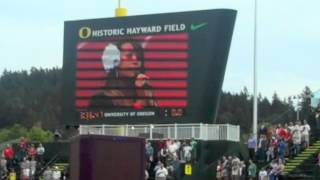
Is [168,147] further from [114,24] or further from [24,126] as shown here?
[24,126]

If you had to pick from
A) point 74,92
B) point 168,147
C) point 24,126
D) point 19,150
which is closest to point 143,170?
point 168,147

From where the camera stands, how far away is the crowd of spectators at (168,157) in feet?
113

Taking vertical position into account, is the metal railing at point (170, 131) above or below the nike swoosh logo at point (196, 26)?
below

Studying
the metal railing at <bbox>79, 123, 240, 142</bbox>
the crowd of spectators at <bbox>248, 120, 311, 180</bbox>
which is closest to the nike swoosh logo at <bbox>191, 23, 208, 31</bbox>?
the metal railing at <bbox>79, 123, 240, 142</bbox>

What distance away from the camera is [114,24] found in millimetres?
37781

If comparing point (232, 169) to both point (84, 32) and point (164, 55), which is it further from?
point (84, 32)

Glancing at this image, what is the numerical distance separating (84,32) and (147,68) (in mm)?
3767

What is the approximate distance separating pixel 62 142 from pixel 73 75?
5.27 meters

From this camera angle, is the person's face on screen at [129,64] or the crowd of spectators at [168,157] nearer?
the crowd of spectators at [168,157]

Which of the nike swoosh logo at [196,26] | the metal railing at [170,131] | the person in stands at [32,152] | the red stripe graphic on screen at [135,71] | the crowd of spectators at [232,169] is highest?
the nike swoosh logo at [196,26]

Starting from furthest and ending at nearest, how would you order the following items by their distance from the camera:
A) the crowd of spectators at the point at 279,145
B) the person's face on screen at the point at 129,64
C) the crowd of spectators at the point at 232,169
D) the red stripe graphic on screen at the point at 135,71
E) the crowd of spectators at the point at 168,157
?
the person's face on screen at the point at 129,64 → the red stripe graphic on screen at the point at 135,71 → the crowd of spectators at the point at 168,157 → the crowd of spectators at the point at 279,145 → the crowd of spectators at the point at 232,169

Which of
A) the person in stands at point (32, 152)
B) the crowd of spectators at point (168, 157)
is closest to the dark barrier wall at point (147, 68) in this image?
the crowd of spectators at point (168, 157)

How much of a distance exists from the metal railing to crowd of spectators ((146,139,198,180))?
391mm

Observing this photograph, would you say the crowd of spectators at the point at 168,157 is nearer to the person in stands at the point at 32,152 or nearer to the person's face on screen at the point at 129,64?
the person's face on screen at the point at 129,64
